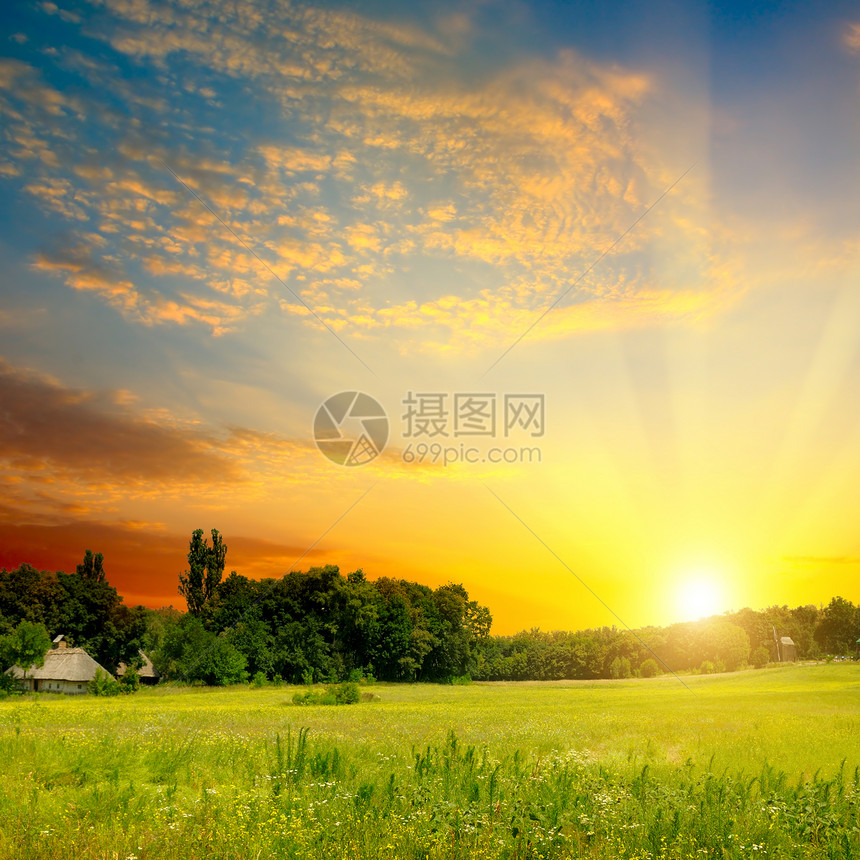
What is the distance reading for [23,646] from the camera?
64438 mm

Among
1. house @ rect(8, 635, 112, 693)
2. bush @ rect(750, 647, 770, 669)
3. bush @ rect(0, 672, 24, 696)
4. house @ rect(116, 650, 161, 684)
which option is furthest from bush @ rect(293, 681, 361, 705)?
bush @ rect(750, 647, 770, 669)

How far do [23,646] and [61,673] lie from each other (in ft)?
27.4

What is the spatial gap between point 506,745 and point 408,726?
6.99 meters

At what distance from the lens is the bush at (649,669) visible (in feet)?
336

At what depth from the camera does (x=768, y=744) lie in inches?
748

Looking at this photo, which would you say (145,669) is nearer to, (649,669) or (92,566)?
(92,566)

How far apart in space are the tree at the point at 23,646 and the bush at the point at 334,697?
34.0m

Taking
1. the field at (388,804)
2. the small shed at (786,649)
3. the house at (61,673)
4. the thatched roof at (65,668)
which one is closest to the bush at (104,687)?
the house at (61,673)

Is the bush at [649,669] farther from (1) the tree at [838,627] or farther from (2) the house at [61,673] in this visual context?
(2) the house at [61,673]

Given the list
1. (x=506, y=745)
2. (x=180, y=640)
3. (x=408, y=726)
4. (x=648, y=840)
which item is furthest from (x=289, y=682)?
(x=648, y=840)

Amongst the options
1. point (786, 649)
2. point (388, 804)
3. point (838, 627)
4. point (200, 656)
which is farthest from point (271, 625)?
point (838, 627)

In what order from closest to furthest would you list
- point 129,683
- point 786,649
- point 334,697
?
point 334,697 < point 129,683 < point 786,649

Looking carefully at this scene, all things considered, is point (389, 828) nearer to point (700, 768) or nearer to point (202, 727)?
point (700, 768)

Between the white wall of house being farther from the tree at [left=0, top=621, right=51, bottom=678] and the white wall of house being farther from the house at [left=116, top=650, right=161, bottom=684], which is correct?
the house at [left=116, top=650, right=161, bottom=684]
